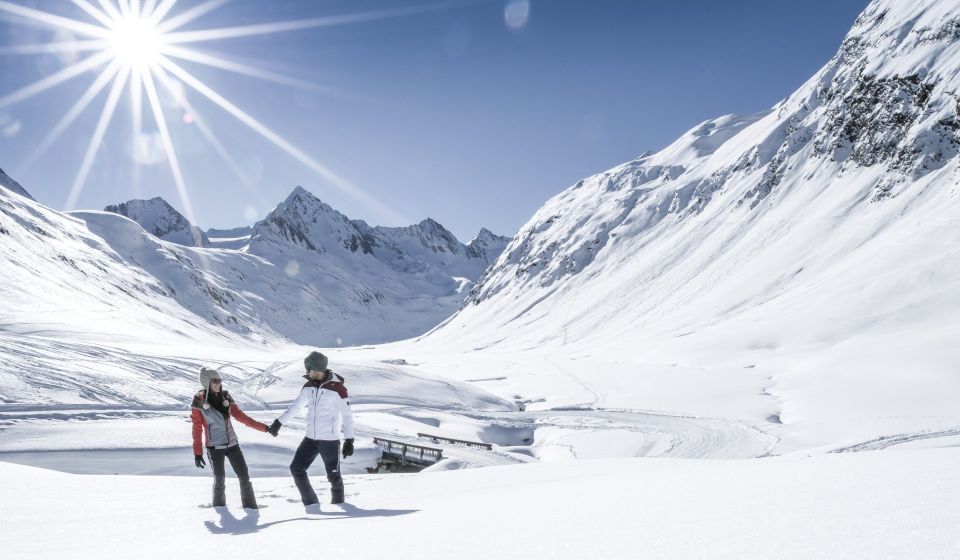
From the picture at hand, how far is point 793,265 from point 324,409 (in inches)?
2801

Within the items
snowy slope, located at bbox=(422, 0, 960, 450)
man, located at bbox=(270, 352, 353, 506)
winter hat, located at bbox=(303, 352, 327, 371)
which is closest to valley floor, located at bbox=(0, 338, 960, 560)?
man, located at bbox=(270, 352, 353, 506)

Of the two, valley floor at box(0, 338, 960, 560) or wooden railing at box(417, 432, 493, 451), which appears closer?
valley floor at box(0, 338, 960, 560)

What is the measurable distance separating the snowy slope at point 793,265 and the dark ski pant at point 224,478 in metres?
17.6

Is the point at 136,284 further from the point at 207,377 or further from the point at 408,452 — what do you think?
the point at 207,377

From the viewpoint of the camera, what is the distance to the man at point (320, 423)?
6.71m

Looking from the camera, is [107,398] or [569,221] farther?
[569,221]

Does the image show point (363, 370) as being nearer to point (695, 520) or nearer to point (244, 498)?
point (244, 498)

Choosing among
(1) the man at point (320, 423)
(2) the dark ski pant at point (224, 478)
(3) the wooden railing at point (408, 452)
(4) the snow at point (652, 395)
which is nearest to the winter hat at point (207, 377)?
(2) the dark ski pant at point (224, 478)

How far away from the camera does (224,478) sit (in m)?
6.75

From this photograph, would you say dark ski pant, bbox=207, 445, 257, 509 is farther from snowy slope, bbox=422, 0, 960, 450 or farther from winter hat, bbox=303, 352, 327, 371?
snowy slope, bbox=422, 0, 960, 450

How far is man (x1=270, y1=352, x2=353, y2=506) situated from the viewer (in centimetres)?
671

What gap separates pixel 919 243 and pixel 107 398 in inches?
2457

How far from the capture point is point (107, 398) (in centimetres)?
1995

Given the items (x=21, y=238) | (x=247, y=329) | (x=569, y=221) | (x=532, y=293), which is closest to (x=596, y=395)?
(x=21, y=238)
